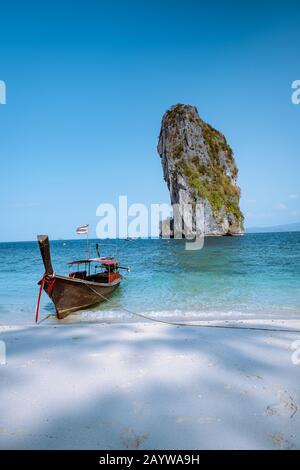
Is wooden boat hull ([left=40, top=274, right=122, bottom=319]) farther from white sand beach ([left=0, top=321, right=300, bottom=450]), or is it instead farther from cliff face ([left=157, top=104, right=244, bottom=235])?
cliff face ([left=157, top=104, right=244, bottom=235])

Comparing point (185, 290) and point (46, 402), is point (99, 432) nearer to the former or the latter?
point (46, 402)

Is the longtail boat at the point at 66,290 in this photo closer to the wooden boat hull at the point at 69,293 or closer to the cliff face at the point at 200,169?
the wooden boat hull at the point at 69,293

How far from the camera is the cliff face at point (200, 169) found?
98750 millimetres

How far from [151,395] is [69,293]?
952cm

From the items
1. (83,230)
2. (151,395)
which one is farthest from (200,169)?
(151,395)

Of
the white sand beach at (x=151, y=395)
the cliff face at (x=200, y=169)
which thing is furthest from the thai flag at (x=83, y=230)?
the cliff face at (x=200, y=169)

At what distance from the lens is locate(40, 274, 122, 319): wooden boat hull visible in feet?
37.5

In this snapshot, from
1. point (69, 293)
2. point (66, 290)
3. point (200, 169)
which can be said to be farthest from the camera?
point (200, 169)

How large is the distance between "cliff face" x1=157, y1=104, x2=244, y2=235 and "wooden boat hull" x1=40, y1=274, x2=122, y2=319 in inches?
3416

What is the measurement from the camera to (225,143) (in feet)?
392

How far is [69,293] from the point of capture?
39.3 feet

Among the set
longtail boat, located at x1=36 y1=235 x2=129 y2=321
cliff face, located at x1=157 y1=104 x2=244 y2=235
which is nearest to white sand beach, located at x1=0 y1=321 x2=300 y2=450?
longtail boat, located at x1=36 y1=235 x2=129 y2=321

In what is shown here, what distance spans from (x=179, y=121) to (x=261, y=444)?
4570 inches

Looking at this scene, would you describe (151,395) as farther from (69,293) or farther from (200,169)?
(200,169)
